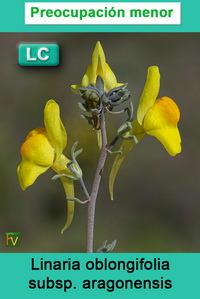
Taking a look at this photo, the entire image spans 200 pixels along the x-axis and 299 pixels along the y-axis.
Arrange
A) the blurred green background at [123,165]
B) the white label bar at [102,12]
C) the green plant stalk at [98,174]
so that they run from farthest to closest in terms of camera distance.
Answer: the blurred green background at [123,165]
the white label bar at [102,12]
the green plant stalk at [98,174]

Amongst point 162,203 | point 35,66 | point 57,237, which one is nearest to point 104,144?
point 35,66

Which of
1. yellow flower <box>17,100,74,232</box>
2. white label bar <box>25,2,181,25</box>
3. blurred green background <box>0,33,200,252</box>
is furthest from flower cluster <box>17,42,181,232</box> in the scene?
blurred green background <box>0,33,200,252</box>

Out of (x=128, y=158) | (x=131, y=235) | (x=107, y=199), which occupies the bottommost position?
(x=131, y=235)

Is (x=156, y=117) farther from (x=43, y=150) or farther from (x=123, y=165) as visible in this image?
(x=123, y=165)

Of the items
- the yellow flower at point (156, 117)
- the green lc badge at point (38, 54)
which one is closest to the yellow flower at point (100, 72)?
the yellow flower at point (156, 117)

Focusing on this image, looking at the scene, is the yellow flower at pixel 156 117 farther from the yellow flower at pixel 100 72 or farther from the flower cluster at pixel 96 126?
the yellow flower at pixel 100 72

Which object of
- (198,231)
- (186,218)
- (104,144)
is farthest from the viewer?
(186,218)

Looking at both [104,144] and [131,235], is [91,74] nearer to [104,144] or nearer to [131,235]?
[104,144]
